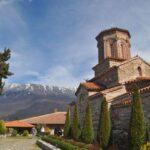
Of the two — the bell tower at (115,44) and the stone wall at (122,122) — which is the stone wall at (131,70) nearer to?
the bell tower at (115,44)

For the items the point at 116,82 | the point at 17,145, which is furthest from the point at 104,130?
the point at 17,145

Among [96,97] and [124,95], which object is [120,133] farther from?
[96,97]

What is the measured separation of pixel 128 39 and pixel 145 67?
4.89 meters

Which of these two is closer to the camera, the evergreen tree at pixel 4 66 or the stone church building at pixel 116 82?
the stone church building at pixel 116 82

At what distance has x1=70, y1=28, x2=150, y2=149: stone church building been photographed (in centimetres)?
2122

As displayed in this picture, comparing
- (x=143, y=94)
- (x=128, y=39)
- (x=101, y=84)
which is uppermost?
(x=128, y=39)

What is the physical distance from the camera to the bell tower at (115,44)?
31969 mm

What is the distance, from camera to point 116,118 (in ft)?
73.5

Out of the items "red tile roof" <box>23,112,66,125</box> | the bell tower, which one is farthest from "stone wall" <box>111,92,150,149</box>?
"red tile roof" <box>23,112,66,125</box>

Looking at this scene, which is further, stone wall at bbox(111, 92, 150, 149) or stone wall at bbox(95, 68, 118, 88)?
stone wall at bbox(95, 68, 118, 88)

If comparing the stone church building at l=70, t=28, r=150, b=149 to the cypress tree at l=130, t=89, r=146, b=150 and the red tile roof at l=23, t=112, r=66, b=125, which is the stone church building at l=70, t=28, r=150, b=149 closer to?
the cypress tree at l=130, t=89, r=146, b=150

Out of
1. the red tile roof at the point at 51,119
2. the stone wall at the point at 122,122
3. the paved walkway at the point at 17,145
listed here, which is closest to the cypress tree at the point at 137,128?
the stone wall at the point at 122,122

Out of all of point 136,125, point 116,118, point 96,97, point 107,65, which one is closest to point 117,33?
point 107,65

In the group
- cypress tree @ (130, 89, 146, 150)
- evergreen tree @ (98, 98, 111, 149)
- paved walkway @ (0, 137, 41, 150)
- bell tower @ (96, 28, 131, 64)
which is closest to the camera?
cypress tree @ (130, 89, 146, 150)
